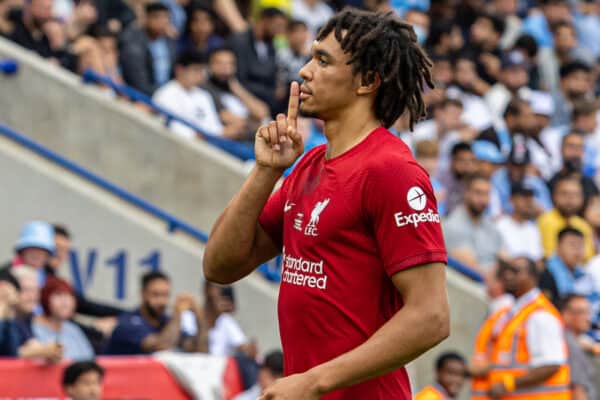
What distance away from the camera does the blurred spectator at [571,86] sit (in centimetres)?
1652

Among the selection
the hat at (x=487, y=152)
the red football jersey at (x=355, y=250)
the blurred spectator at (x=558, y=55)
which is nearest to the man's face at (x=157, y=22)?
the hat at (x=487, y=152)

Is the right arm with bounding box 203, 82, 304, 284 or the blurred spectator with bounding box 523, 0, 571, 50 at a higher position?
the blurred spectator with bounding box 523, 0, 571, 50

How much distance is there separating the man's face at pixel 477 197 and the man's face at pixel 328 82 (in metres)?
7.77

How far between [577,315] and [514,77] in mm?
5540

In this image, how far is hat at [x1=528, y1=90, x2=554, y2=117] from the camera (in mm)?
15781

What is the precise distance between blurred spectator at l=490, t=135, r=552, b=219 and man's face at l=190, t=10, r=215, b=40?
3209mm

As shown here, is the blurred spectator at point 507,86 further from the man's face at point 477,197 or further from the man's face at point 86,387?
the man's face at point 86,387

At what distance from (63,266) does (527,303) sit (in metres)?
3.75

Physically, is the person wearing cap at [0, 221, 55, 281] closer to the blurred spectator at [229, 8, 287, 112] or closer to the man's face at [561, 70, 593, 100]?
the blurred spectator at [229, 8, 287, 112]

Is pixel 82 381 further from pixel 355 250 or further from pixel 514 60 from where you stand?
pixel 514 60

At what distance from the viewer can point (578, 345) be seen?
34.4 ft

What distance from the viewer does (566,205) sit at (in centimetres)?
1271

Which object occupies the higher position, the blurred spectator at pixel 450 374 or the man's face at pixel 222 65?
Answer: the man's face at pixel 222 65

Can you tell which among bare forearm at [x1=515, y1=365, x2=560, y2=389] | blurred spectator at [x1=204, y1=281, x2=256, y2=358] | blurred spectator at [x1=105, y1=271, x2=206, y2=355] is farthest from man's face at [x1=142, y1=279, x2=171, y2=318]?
bare forearm at [x1=515, y1=365, x2=560, y2=389]
